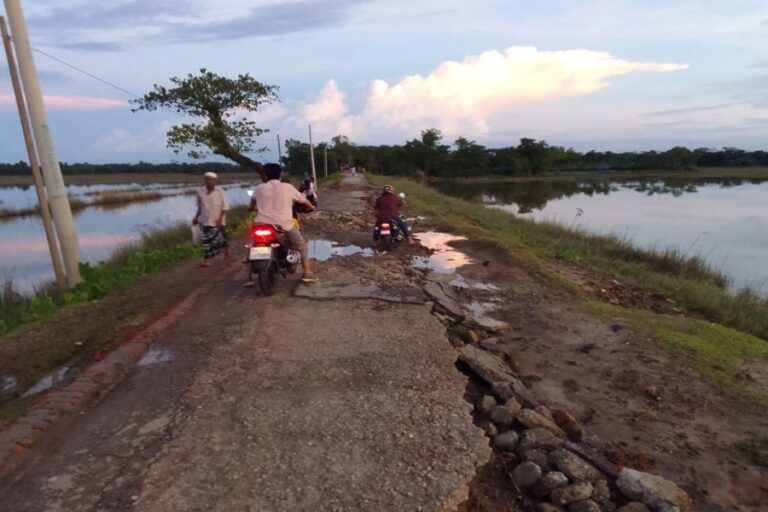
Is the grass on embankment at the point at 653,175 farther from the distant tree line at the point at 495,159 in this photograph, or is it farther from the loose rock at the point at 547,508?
the loose rock at the point at 547,508

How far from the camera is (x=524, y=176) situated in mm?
79438

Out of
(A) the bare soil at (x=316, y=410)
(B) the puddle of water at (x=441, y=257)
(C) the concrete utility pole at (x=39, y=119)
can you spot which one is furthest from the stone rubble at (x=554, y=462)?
(C) the concrete utility pole at (x=39, y=119)

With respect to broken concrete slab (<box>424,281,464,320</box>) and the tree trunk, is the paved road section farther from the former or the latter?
the tree trunk

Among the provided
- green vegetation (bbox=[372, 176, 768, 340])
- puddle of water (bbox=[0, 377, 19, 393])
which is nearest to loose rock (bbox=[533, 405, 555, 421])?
puddle of water (bbox=[0, 377, 19, 393])

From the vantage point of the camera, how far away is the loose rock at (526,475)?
3021mm

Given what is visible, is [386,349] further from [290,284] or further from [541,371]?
[290,284]

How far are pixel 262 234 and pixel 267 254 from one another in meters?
0.28

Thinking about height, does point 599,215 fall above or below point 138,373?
below

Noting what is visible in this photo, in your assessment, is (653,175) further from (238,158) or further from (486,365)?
(486,365)

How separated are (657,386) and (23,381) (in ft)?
19.2

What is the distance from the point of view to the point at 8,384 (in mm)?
5102

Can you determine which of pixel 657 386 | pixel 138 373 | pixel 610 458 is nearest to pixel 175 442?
pixel 138 373

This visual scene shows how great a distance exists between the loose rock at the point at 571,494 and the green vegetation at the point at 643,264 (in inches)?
260

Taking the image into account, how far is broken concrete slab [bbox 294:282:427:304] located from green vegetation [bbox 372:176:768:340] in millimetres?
4114
